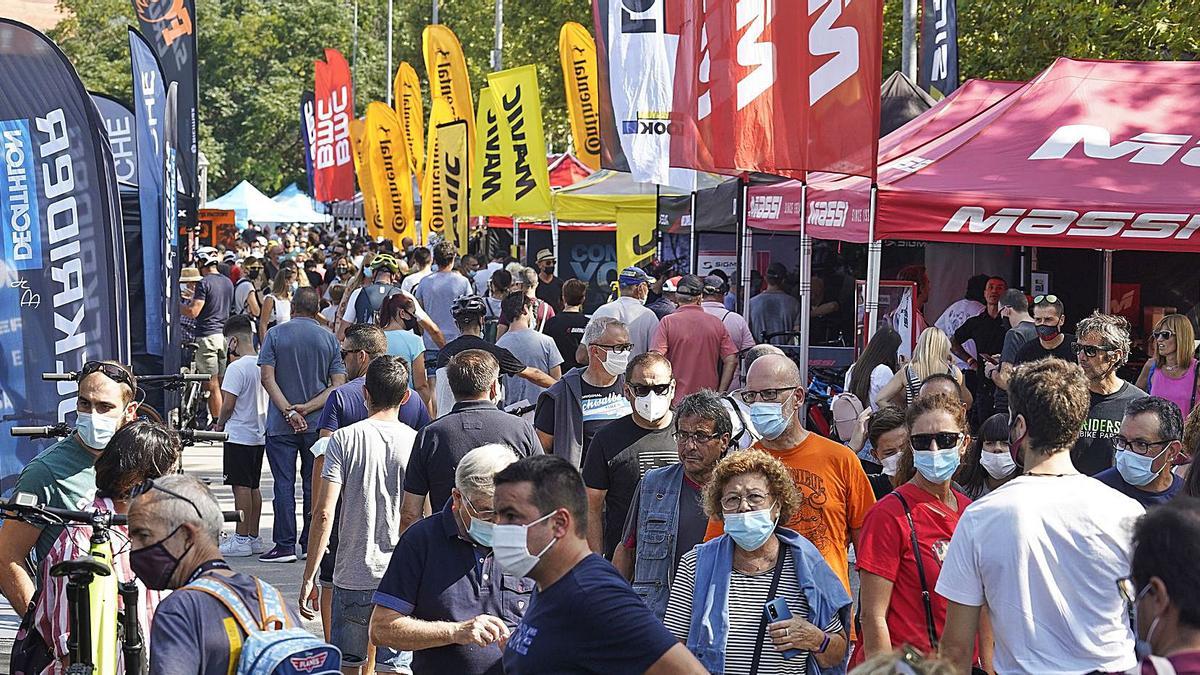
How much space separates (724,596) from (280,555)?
22.6 ft

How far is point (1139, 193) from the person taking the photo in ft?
36.5

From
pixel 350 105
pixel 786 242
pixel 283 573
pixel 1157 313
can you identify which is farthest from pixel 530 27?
pixel 283 573

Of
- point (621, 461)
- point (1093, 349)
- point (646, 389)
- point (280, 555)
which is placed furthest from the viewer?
point (280, 555)

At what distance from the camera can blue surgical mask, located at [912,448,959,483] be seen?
203 inches

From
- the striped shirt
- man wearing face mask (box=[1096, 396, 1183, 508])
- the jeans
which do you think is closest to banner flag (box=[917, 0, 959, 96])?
the jeans

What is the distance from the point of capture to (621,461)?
6562mm

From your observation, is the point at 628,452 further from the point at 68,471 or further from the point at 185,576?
the point at 185,576

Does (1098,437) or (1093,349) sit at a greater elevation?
(1093,349)

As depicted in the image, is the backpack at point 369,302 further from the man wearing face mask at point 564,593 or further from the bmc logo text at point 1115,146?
the man wearing face mask at point 564,593

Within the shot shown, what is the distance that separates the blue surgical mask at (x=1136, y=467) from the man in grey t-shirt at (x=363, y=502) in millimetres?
3114

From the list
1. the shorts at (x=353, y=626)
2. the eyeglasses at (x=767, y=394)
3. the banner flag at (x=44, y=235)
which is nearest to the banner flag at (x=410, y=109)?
the banner flag at (x=44, y=235)

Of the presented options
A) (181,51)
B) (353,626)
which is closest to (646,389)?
(353,626)

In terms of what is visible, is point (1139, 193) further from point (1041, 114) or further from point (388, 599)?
point (388, 599)

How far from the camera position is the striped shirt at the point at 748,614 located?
4.79 m
